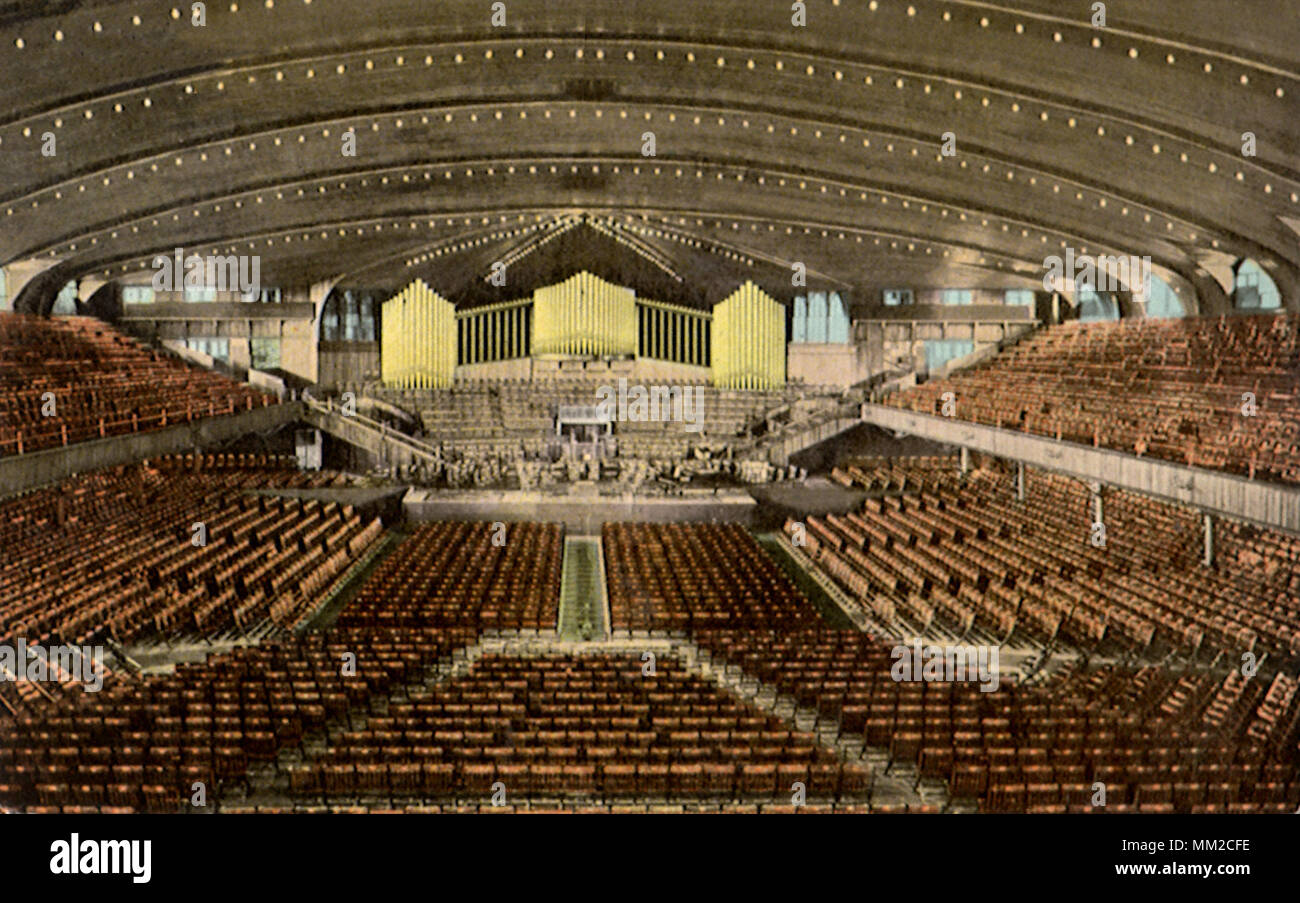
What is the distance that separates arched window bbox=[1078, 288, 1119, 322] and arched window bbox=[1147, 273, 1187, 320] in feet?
5.30

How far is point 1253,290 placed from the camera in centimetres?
2439

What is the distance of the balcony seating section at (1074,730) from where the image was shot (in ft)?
22.5

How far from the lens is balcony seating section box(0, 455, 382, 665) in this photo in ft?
37.0

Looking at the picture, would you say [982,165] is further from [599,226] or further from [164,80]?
[164,80]

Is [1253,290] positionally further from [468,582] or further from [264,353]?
[264,353]

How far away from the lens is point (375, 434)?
2556 centimetres

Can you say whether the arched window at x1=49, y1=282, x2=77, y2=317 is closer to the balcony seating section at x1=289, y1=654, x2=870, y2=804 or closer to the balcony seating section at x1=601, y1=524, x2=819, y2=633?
the balcony seating section at x1=601, y1=524, x2=819, y2=633

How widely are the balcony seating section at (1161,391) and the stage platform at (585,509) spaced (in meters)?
6.13

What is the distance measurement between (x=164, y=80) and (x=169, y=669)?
38.0ft

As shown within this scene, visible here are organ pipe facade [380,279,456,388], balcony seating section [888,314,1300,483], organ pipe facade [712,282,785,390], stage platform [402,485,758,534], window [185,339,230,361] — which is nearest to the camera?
balcony seating section [888,314,1300,483]

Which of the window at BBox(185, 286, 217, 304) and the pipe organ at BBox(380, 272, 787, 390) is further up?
the window at BBox(185, 286, 217, 304)

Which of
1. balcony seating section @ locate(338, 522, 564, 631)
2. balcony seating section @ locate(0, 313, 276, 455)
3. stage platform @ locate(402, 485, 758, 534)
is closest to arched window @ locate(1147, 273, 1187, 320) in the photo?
stage platform @ locate(402, 485, 758, 534)
